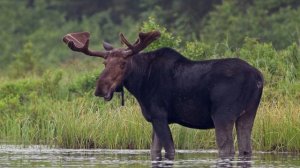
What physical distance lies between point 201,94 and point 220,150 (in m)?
0.95

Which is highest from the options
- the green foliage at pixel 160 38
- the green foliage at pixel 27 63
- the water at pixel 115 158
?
the green foliage at pixel 27 63

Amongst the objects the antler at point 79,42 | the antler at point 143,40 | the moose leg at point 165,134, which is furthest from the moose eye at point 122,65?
the moose leg at point 165,134

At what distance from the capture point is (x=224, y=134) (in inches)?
697

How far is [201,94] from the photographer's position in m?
17.9

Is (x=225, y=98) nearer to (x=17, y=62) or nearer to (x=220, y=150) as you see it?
(x=220, y=150)

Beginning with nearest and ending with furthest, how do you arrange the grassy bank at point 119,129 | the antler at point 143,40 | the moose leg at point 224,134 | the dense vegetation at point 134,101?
the moose leg at point 224,134
the antler at point 143,40
the grassy bank at point 119,129
the dense vegetation at point 134,101

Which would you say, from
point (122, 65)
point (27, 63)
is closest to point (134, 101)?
point (122, 65)

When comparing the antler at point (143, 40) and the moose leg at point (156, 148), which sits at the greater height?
the antler at point (143, 40)

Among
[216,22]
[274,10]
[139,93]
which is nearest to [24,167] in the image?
[139,93]

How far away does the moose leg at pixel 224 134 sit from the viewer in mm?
17594

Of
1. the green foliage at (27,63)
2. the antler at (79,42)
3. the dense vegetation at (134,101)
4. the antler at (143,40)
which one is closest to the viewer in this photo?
the antler at (143,40)

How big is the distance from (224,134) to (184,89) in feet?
3.29

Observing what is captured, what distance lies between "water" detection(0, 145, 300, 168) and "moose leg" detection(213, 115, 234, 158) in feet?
0.66

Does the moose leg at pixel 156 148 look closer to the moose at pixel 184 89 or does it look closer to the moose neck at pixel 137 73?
the moose at pixel 184 89
